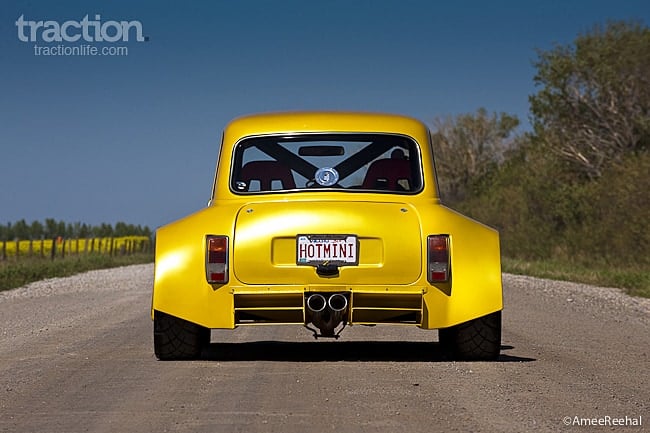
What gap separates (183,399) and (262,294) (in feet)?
5.38

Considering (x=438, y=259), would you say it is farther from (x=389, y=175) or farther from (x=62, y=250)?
(x=62, y=250)

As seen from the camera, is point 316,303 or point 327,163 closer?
point 316,303

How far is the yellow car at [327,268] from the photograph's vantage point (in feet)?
27.9

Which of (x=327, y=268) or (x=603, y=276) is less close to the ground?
(x=327, y=268)

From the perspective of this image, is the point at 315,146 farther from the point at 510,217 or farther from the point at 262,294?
the point at 510,217

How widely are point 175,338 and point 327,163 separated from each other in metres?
1.85

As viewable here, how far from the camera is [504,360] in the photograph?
360 inches

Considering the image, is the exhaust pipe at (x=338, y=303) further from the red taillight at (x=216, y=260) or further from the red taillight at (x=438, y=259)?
the red taillight at (x=216, y=260)

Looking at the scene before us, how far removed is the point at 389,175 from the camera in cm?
952

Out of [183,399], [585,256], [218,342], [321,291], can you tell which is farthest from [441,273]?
[585,256]

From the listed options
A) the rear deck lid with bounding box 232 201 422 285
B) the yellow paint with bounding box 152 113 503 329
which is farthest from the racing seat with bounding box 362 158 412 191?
the rear deck lid with bounding box 232 201 422 285

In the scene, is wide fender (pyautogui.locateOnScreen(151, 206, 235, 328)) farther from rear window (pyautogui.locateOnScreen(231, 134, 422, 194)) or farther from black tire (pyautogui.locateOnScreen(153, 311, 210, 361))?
rear window (pyautogui.locateOnScreen(231, 134, 422, 194))

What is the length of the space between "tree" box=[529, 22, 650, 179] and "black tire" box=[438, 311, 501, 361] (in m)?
39.2

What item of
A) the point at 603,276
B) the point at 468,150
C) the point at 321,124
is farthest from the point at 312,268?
the point at 468,150
